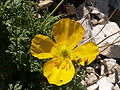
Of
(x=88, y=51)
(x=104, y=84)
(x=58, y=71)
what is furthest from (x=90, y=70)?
(x=58, y=71)

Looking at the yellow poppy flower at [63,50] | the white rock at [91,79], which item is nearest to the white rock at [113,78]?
the white rock at [91,79]

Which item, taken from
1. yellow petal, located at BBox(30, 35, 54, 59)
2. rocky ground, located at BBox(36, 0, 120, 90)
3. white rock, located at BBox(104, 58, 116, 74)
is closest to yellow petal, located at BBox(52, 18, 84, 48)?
yellow petal, located at BBox(30, 35, 54, 59)

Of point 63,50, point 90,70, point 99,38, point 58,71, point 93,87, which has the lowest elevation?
point 93,87

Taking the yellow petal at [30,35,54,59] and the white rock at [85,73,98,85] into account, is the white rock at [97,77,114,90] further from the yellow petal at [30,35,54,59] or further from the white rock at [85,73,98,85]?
the yellow petal at [30,35,54,59]

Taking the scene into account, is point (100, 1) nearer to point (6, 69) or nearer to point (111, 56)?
point (111, 56)

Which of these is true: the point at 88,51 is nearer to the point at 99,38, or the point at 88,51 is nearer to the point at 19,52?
the point at 19,52

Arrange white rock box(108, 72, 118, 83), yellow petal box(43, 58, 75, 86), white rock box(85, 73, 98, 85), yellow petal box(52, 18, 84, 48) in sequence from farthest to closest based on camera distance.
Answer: white rock box(108, 72, 118, 83) < white rock box(85, 73, 98, 85) < yellow petal box(52, 18, 84, 48) < yellow petal box(43, 58, 75, 86)
